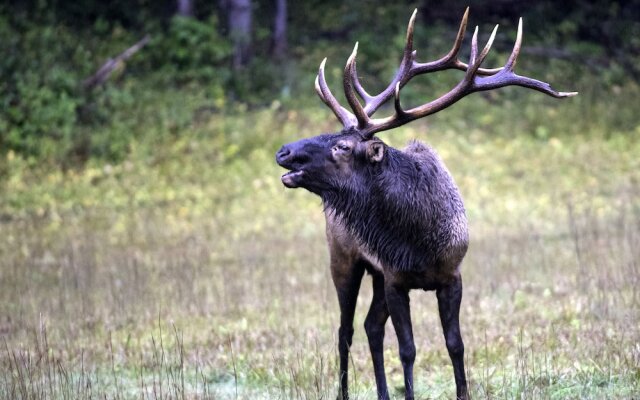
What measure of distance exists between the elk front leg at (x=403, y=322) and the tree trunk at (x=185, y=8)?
53.8 ft

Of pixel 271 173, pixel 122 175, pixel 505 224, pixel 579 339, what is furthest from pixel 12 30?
pixel 579 339

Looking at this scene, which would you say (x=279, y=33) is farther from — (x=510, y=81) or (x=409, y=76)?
(x=510, y=81)

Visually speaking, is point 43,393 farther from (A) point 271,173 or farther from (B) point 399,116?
(A) point 271,173

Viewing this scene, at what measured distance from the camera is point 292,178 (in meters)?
6.40

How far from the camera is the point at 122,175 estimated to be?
18.1 meters

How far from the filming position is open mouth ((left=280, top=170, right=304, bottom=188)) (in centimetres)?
637

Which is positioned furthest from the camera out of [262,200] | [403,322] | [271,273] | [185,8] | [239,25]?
[185,8]

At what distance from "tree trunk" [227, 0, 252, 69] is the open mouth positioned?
15.9 m

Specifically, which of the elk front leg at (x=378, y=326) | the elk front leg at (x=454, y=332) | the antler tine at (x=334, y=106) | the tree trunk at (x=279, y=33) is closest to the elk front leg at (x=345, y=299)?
the elk front leg at (x=378, y=326)

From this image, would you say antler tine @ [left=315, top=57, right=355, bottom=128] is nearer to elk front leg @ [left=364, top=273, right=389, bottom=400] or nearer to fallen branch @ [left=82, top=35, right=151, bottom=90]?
elk front leg @ [left=364, top=273, right=389, bottom=400]

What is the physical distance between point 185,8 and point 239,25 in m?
1.16

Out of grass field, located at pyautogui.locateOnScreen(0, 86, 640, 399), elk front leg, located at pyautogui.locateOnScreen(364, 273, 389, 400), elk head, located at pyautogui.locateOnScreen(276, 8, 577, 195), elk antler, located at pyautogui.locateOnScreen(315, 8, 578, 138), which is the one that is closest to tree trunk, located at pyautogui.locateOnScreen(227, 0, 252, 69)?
grass field, located at pyautogui.locateOnScreen(0, 86, 640, 399)

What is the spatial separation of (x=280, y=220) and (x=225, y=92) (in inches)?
238

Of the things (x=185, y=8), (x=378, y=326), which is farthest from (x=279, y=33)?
(x=378, y=326)
